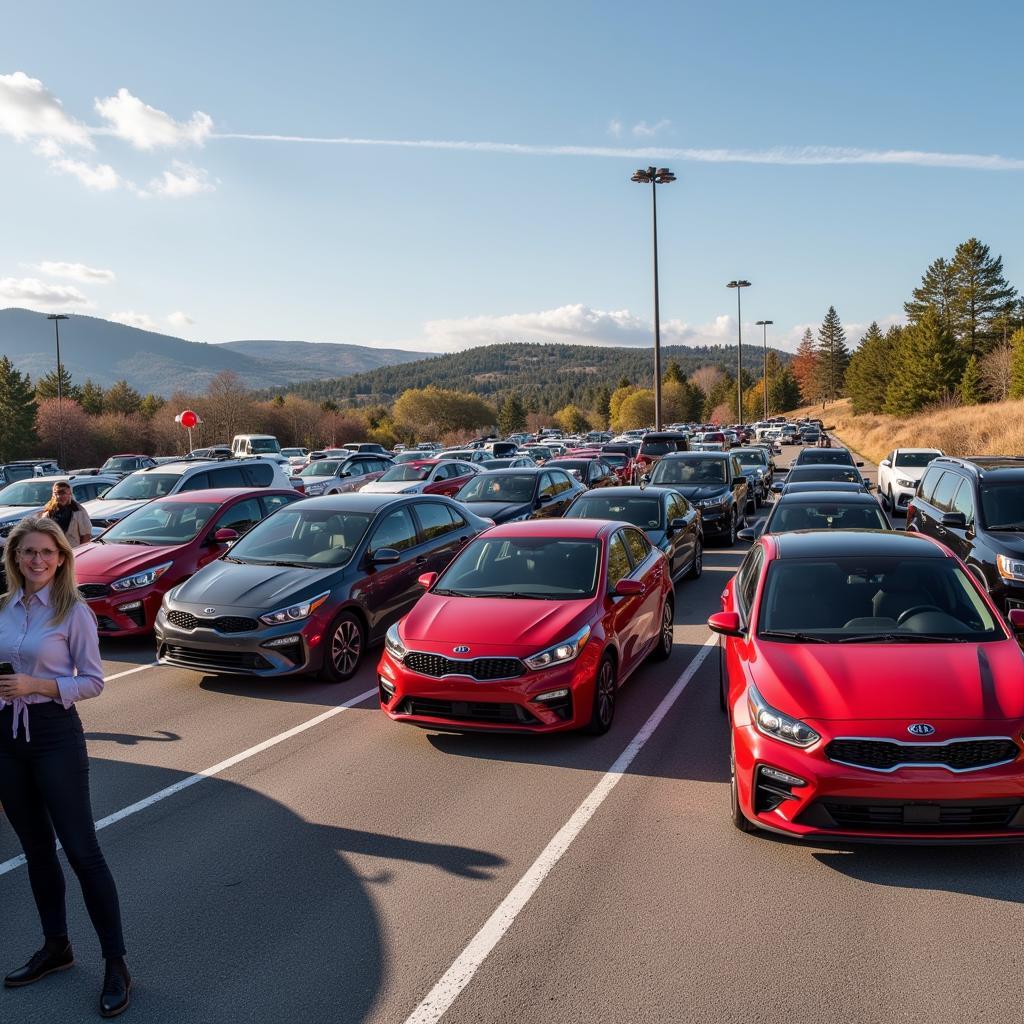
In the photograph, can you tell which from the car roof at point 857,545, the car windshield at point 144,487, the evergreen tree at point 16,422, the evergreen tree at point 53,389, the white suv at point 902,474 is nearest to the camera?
the car roof at point 857,545

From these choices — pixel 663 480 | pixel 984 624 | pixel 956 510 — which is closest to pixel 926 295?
pixel 663 480

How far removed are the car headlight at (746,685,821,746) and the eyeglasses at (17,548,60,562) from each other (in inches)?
137

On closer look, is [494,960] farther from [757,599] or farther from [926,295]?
[926,295]

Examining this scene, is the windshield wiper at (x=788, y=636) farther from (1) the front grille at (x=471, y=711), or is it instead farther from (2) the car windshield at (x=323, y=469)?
(2) the car windshield at (x=323, y=469)

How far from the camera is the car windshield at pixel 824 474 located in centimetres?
1854

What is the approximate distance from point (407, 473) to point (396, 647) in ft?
53.5

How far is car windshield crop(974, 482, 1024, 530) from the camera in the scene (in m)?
10.2

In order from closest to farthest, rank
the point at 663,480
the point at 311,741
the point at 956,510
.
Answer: the point at 311,741 < the point at 956,510 < the point at 663,480

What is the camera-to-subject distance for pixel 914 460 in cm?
2488

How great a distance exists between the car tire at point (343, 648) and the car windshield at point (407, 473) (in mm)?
13702

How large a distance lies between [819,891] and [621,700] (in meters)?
3.53

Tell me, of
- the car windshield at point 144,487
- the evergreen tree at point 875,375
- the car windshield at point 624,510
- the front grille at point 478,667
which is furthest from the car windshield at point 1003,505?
the evergreen tree at point 875,375

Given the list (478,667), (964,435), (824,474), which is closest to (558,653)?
(478,667)

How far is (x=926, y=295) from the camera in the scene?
101 meters
